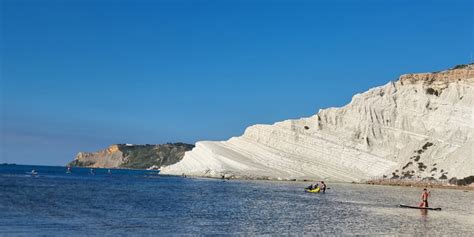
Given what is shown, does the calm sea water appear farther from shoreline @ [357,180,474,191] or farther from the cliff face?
the cliff face

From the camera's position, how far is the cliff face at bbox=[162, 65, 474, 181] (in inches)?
3260

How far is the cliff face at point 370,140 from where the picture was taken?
82.8 meters

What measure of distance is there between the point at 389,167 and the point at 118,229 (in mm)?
64831

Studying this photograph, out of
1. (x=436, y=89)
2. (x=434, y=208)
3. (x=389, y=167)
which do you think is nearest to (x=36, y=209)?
(x=434, y=208)

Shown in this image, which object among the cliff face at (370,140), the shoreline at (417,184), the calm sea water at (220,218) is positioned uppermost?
the cliff face at (370,140)

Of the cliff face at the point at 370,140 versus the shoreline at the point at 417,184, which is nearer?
the shoreline at the point at 417,184

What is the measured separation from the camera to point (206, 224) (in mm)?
26438

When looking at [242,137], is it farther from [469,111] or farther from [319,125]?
[469,111]

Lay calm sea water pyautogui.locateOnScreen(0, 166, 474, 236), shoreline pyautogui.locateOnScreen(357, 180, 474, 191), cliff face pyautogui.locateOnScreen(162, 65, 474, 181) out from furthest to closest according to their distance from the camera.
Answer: cliff face pyautogui.locateOnScreen(162, 65, 474, 181) → shoreline pyautogui.locateOnScreen(357, 180, 474, 191) → calm sea water pyautogui.locateOnScreen(0, 166, 474, 236)

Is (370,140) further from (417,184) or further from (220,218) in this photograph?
(220,218)

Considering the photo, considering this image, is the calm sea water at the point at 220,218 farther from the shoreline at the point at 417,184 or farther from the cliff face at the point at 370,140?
the cliff face at the point at 370,140

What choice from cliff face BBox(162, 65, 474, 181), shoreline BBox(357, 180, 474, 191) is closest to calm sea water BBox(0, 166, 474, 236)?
shoreline BBox(357, 180, 474, 191)

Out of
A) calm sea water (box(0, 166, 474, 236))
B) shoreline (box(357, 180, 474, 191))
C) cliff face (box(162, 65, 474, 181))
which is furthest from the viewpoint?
cliff face (box(162, 65, 474, 181))

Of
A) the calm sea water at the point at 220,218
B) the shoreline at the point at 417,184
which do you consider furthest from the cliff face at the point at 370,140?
the calm sea water at the point at 220,218
